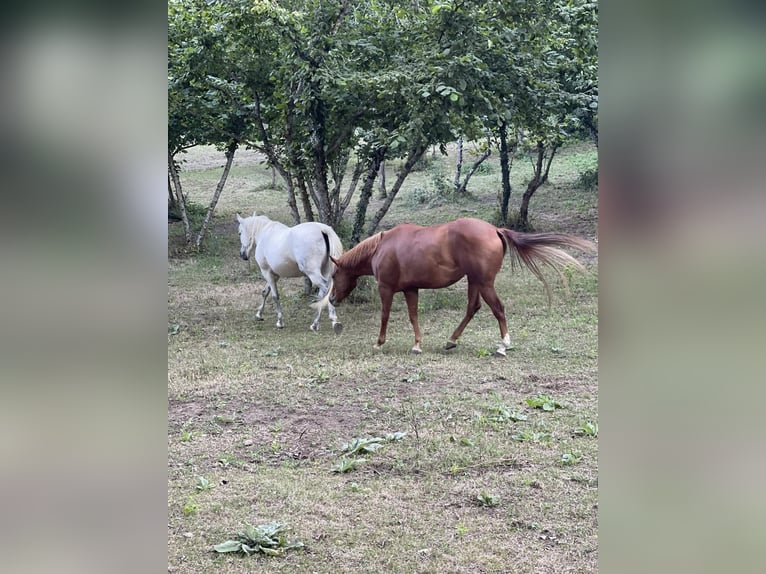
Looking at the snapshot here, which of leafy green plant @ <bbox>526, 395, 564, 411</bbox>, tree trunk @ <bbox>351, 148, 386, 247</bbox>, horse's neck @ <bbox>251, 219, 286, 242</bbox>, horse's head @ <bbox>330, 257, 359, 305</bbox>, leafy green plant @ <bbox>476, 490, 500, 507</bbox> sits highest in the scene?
tree trunk @ <bbox>351, 148, 386, 247</bbox>

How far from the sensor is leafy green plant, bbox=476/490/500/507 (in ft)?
8.97

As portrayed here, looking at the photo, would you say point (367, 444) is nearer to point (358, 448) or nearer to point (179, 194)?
point (358, 448)

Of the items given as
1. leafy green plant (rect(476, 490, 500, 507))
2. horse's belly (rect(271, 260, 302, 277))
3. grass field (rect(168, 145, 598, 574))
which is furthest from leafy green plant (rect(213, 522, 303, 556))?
horse's belly (rect(271, 260, 302, 277))

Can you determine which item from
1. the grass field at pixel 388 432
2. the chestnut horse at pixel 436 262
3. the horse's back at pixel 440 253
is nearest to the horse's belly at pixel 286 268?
the grass field at pixel 388 432

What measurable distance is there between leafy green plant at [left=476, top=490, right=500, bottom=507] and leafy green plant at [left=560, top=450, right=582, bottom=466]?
1.71ft

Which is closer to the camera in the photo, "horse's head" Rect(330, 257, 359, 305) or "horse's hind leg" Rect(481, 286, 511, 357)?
"horse's hind leg" Rect(481, 286, 511, 357)

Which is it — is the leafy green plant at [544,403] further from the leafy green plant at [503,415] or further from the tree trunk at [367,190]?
the tree trunk at [367,190]

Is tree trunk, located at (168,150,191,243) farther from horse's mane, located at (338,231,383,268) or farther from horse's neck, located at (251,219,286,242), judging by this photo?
horse's mane, located at (338,231,383,268)

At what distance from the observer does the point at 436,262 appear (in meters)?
5.26

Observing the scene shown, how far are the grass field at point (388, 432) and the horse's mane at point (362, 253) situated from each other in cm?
67

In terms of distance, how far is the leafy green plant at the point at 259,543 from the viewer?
7.70ft
